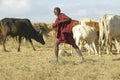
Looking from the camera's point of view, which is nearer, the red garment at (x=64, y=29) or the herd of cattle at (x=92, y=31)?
the red garment at (x=64, y=29)

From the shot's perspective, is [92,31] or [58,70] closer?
[58,70]

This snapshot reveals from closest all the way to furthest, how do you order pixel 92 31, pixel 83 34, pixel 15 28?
pixel 83 34 < pixel 92 31 < pixel 15 28

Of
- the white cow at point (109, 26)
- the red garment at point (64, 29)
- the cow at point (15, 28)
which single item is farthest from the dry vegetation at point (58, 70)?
the cow at point (15, 28)

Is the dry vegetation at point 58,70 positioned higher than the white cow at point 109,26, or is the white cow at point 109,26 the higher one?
the white cow at point 109,26

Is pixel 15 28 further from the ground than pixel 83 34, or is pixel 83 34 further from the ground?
pixel 15 28

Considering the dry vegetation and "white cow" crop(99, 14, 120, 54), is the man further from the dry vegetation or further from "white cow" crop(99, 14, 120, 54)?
"white cow" crop(99, 14, 120, 54)

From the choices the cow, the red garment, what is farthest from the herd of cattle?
the red garment

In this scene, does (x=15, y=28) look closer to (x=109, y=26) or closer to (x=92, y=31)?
(x=92, y=31)

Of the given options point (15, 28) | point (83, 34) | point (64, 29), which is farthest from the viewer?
point (15, 28)

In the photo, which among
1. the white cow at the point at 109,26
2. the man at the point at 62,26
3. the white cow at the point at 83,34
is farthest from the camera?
the white cow at the point at 109,26

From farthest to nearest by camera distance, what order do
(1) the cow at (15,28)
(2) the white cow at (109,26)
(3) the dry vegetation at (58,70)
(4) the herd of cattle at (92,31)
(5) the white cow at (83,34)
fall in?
(1) the cow at (15,28) → (2) the white cow at (109,26) → (4) the herd of cattle at (92,31) → (5) the white cow at (83,34) → (3) the dry vegetation at (58,70)

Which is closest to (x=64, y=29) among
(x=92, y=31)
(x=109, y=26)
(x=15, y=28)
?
(x=92, y=31)

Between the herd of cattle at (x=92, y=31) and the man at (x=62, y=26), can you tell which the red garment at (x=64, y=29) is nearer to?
the man at (x=62, y=26)

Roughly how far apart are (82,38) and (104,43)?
1.94 metres
